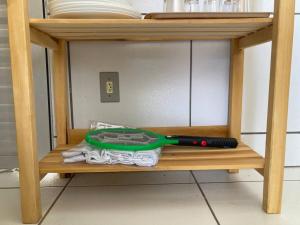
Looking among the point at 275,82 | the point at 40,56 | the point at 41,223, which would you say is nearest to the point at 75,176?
the point at 41,223

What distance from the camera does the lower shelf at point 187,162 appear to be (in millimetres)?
708

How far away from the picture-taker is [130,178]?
970 mm

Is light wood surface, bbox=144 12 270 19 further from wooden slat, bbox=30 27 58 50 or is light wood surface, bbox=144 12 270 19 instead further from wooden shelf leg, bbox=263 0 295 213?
wooden slat, bbox=30 27 58 50

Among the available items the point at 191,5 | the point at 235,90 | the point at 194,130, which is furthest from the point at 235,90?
the point at 191,5

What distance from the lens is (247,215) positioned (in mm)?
716

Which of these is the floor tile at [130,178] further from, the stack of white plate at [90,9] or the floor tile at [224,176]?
the stack of white plate at [90,9]

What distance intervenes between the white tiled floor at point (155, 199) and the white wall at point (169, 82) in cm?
19

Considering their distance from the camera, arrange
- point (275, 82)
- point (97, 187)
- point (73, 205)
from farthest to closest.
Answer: point (97, 187) < point (73, 205) < point (275, 82)

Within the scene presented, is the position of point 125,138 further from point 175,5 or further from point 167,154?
point 175,5

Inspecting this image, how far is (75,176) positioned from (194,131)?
431 millimetres

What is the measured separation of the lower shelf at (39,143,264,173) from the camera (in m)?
0.71

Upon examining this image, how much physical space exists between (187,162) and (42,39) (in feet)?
1.60

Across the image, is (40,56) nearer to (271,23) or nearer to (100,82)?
(100,82)

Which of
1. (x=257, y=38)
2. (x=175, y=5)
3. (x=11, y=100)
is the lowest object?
(x=11, y=100)
